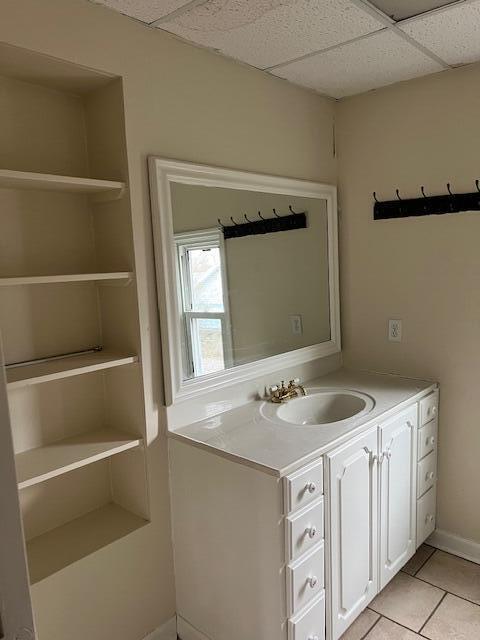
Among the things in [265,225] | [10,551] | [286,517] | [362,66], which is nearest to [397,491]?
[286,517]

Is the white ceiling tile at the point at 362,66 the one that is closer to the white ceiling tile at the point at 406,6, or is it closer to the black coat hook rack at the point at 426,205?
the white ceiling tile at the point at 406,6

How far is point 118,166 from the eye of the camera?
1706 mm

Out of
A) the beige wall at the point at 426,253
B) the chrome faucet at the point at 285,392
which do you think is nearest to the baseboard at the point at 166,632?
the chrome faucet at the point at 285,392

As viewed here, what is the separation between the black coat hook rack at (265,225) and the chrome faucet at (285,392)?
0.72m

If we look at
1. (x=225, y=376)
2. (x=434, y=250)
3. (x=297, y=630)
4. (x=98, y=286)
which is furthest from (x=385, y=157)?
(x=297, y=630)

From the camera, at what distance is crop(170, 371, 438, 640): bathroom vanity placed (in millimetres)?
1578

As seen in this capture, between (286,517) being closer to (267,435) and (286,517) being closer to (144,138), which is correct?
(267,435)

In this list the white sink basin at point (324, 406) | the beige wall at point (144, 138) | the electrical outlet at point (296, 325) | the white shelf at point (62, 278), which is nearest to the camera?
the white shelf at point (62, 278)

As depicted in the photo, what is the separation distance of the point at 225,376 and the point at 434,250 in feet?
3.93

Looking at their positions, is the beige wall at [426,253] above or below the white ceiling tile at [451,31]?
below

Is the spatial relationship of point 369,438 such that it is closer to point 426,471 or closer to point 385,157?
point 426,471

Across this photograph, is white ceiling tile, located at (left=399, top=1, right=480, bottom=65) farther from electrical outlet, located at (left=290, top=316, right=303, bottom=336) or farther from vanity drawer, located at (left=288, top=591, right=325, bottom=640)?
vanity drawer, located at (left=288, top=591, right=325, bottom=640)

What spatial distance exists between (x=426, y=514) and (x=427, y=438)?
1.30 feet

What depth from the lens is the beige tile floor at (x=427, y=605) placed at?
6.44ft
